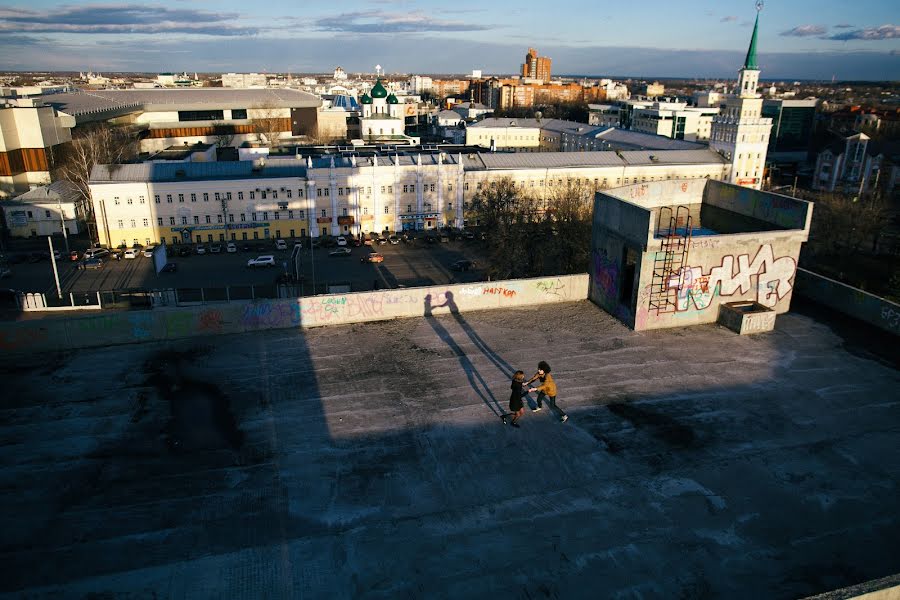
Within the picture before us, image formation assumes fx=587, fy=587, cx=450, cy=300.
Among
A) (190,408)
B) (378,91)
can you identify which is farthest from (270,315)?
(378,91)

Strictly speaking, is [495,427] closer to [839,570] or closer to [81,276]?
[839,570]

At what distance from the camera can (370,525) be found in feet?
37.7

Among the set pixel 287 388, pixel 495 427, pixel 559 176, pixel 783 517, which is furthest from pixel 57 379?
pixel 559 176

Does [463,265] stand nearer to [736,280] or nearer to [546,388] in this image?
[736,280]

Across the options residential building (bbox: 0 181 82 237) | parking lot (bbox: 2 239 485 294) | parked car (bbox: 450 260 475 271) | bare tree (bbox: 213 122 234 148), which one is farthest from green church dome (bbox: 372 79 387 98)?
parked car (bbox: 450 260 475 271)

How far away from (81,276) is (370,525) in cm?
4285

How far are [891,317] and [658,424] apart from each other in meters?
11.3

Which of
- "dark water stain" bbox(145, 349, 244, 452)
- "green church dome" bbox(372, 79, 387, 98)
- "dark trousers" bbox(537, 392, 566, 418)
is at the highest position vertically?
"green church dome" bbox(372, 79, 387, 98)

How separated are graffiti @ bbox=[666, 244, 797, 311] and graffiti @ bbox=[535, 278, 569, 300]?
435 centimetres

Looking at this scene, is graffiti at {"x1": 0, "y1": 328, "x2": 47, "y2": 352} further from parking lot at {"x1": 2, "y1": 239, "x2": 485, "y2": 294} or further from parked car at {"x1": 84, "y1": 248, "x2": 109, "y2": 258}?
parked car at {"x1": 84, "y1": 248, "x2": 109, "y2": 258}

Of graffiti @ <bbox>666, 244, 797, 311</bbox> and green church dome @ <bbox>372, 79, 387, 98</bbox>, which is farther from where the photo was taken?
green church dome @ <bbox>372, 79, 387, 98</bbox>

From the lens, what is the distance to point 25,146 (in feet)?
197

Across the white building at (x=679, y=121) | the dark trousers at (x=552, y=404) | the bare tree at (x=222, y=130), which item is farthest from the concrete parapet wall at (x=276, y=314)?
the white building at (x=679, y=121)

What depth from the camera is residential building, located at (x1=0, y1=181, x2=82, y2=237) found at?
2112 inches
